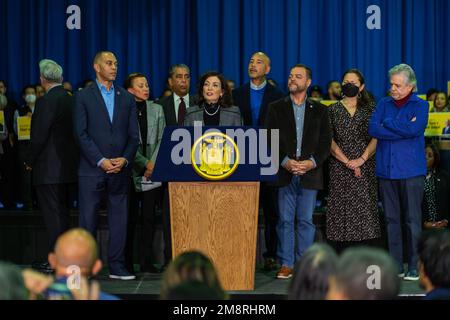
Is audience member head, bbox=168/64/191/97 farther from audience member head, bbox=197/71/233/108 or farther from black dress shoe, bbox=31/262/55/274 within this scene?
black dress shoe, bbox=31/262/55/274

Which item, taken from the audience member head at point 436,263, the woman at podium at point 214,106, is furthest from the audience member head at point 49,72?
the audience member head at point 436,263

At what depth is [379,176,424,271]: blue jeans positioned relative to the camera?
23.2 ft

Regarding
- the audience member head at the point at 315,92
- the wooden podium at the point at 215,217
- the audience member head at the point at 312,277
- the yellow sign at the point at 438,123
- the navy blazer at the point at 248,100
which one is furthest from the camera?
the audience member head at the point at 315,92

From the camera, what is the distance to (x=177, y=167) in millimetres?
6254

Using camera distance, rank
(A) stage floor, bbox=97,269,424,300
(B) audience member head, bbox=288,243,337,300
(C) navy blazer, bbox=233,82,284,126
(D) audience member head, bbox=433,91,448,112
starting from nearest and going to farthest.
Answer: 1. (B) audience member head, bbox=288,243,337,300
2. (A) stage floor, bbox=97,269,424,300
3. (C) navy blazer, bbox=233,82,284,126
4. (D) audience member head, bbox=433,91,448,112

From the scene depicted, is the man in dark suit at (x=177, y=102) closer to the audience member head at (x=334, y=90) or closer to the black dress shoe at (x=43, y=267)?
the black dress shoe at (x=43, y=267)

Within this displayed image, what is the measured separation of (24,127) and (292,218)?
376 centimetres

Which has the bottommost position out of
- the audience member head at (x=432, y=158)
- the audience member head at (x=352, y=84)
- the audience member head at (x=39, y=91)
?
the audience member head at (x=432, y=158)

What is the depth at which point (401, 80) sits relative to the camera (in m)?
7.01

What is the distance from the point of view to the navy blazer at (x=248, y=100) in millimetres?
7652

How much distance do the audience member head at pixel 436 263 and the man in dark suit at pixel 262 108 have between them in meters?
3.94

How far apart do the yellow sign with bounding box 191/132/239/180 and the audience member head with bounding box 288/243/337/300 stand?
2.87m

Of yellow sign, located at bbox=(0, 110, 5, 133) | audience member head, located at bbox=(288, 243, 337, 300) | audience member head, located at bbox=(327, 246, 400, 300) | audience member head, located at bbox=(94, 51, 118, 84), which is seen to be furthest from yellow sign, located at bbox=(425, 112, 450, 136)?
audience member head, located at bbox=(327, 246, 400, 300)
